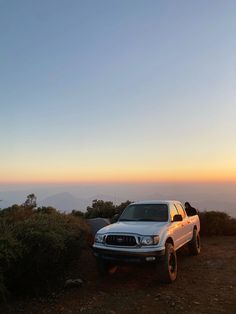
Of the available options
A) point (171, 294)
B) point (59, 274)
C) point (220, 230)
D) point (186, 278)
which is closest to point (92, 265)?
point (59, 274)

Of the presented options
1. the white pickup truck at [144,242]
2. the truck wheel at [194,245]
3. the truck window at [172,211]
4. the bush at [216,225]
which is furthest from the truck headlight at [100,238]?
the bush at [216,225]

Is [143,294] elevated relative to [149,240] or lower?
lower

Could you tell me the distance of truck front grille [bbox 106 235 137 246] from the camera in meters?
9.59

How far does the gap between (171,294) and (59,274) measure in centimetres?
269

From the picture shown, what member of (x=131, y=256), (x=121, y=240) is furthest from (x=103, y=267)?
(x=131, y=256)

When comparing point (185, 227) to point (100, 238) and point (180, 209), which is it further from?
point (100, 238)

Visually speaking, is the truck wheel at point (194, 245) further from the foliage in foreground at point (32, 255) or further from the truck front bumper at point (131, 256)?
the foliage in foreground at point (32, 255)

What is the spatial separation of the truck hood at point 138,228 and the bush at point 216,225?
924 cm

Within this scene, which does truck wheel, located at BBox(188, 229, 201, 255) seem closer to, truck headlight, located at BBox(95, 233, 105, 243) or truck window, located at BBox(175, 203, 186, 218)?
truck window, located at BBox(175, 203, 186, 218)

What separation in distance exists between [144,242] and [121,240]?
542mm

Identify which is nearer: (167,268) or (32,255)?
(32,255)

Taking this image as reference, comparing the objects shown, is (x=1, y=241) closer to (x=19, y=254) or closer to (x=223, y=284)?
(x=19, y=254)

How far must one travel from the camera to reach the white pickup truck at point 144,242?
9.42m

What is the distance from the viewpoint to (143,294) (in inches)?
349
